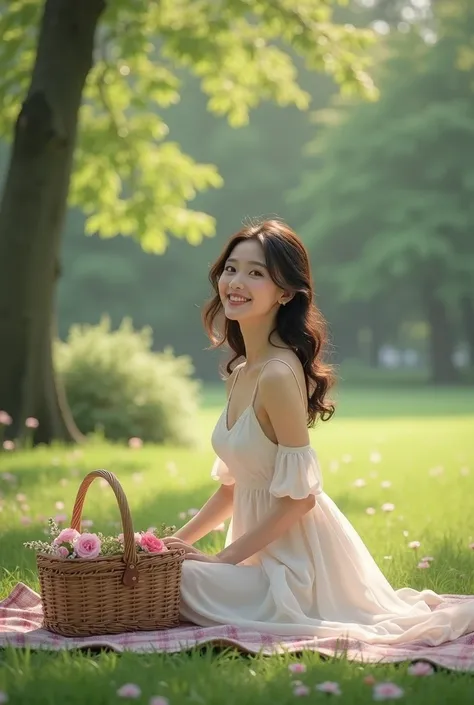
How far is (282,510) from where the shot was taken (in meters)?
4.60

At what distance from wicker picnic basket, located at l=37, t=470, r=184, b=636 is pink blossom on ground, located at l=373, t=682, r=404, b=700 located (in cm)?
112

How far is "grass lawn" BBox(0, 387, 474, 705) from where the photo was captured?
369cm

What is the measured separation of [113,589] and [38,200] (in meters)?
7.93

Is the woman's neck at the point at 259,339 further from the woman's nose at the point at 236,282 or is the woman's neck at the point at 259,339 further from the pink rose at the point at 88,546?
the pink rose at the point at 88,546

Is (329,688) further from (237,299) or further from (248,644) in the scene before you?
(237,299)

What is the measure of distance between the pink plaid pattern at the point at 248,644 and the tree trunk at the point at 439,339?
3528cm

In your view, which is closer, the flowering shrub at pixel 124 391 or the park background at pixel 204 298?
the park background at pixel 204 298

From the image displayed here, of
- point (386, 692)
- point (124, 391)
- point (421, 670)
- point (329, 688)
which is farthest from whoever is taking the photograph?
point (124, 391)

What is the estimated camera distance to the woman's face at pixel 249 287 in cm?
477

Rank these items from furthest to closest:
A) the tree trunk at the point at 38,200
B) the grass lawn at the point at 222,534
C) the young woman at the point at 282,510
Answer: the tree trunk at the point at 38,200 < the young woman at the point at 282,510 < the grass lawn at the point at 222,534

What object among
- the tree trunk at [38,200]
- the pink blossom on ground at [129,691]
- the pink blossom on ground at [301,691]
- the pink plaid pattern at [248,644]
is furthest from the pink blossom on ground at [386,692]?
the tree trunk at [38,200]

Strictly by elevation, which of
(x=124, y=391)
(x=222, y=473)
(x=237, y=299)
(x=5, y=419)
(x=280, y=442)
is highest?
(x=124, y=391)

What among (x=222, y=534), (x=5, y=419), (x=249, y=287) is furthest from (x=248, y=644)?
(x=5, y=419)

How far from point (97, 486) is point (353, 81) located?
6.31 m
